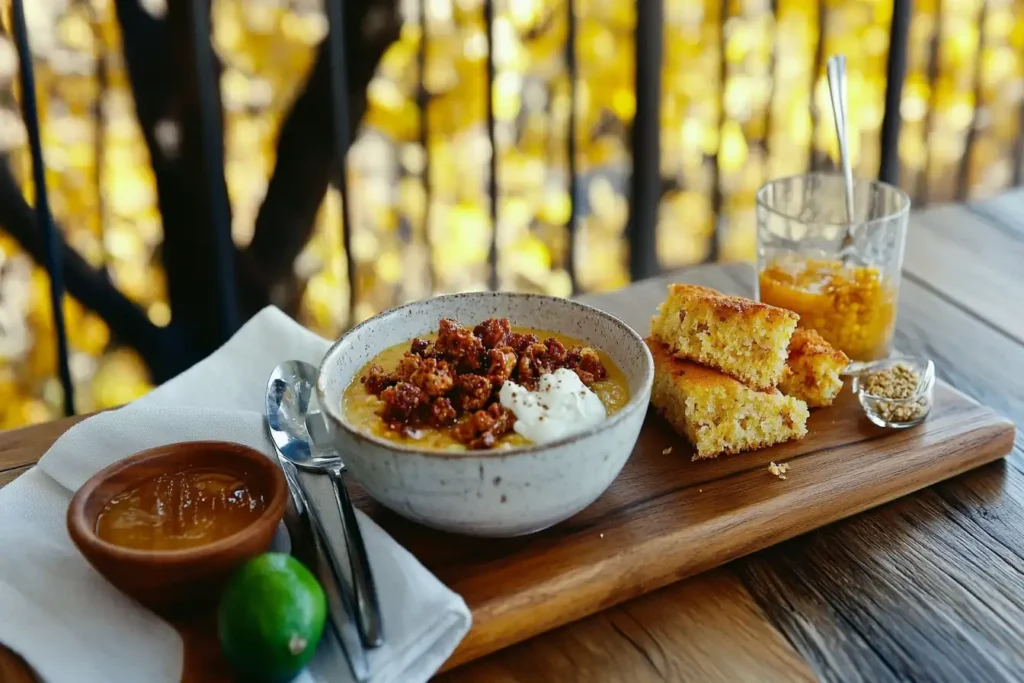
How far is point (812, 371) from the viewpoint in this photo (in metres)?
1.59

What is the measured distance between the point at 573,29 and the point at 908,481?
5.03 ft

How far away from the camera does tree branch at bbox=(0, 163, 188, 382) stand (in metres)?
2.62

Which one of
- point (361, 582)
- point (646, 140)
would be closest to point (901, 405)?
point (361, 582)

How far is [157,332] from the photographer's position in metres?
2.83

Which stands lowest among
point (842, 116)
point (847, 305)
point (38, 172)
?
point (847, 305)

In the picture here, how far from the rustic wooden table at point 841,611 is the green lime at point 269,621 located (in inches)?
7.8

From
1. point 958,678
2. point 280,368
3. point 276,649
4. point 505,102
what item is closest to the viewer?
point 276,649

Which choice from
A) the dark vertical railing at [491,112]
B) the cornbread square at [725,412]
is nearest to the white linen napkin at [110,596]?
the cornbread square at [725,412]

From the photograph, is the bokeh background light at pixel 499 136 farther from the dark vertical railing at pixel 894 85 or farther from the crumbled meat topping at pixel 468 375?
the crumbled meat topping at pixel 468 375

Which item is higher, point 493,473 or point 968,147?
point 493,473

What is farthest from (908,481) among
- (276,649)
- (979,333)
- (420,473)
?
(276,649)

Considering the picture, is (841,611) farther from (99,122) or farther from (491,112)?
(99,122)

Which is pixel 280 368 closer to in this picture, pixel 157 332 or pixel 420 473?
pixel 420 473

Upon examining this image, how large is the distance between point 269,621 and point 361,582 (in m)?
0.16
